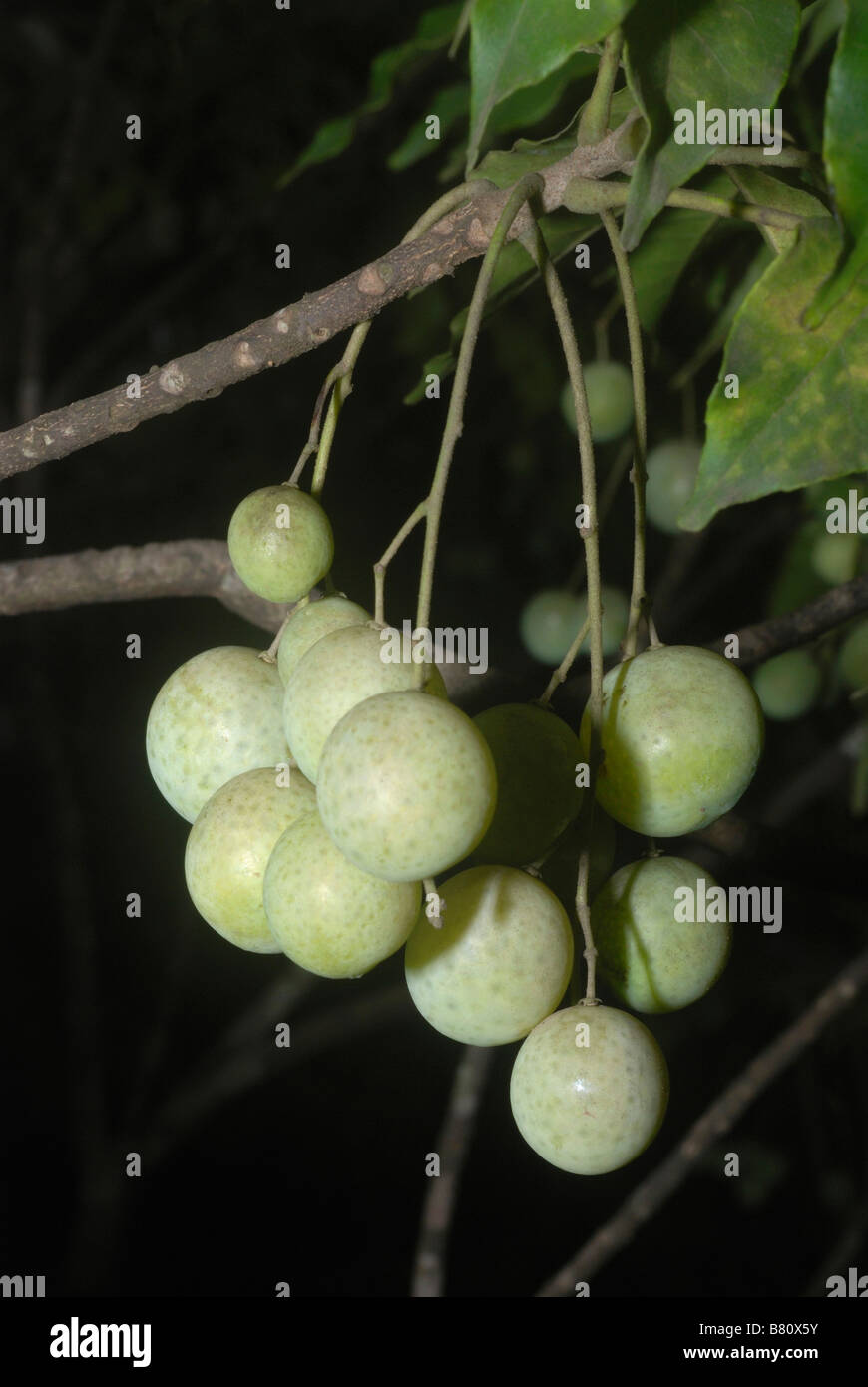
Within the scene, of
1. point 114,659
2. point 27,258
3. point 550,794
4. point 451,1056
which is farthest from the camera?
point 451,1056

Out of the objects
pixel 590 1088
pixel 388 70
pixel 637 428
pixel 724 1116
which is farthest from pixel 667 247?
pixel 724 1116

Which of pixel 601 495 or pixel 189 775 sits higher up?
pixel 601 495

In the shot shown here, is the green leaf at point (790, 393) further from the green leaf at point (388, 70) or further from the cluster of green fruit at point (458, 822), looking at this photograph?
the green leaf at point (388, 70)

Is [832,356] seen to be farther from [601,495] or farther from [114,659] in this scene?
[114,659]

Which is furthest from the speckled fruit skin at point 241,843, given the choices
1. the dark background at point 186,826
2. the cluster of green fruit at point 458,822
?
the dark background at point 186,826

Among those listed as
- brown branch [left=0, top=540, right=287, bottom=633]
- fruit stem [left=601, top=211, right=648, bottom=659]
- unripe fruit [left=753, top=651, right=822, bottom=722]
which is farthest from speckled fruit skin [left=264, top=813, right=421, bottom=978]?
unripe fruit [left=753, top=651, right=822, bottom=722]

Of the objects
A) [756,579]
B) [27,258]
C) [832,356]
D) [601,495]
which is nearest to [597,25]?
[832,356]

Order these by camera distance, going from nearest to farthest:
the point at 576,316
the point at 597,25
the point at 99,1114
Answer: the point at 597,25 < the point at 576,316 < the point at 99,1114

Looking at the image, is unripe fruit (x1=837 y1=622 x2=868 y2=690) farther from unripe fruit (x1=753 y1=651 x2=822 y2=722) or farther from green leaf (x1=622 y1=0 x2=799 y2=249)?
green leaf (x1=622 y1=0 x2=799 y2=249)
